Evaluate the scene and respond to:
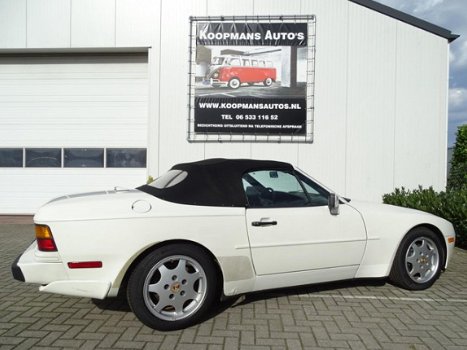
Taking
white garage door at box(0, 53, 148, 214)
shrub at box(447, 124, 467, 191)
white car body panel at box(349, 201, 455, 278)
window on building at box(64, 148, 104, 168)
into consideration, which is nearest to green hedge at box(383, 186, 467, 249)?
white car body panel at box(349, 201, 455, 278)

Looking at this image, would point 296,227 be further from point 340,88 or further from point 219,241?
point 340,88

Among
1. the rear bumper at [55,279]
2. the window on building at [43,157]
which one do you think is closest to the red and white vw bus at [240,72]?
the window on building at [43,157]

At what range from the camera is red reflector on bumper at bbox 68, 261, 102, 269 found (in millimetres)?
2830

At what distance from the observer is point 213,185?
131 inches

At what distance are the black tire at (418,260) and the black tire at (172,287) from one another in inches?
83.1

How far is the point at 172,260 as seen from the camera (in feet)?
9.88

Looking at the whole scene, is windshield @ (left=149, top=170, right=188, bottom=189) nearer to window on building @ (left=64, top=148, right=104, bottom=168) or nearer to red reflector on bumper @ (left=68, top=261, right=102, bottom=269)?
red reflector on bumper @ (left=68, top=261, right=102, bottom=269)

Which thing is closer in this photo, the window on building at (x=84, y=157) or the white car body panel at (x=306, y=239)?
the white car body panel at (x=306, y=239)

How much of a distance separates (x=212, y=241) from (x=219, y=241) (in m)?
0.06

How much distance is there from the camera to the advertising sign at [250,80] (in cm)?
857

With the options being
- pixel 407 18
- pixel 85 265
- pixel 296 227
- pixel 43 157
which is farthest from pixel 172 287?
pixel 407 18

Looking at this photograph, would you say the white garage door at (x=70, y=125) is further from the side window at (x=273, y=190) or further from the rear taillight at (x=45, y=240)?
the rear taillight at (x=45, y=240)

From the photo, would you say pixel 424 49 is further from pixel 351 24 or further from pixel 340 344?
pixel 340 344

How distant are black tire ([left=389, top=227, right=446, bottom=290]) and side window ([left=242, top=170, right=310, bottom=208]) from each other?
1.30 metres
